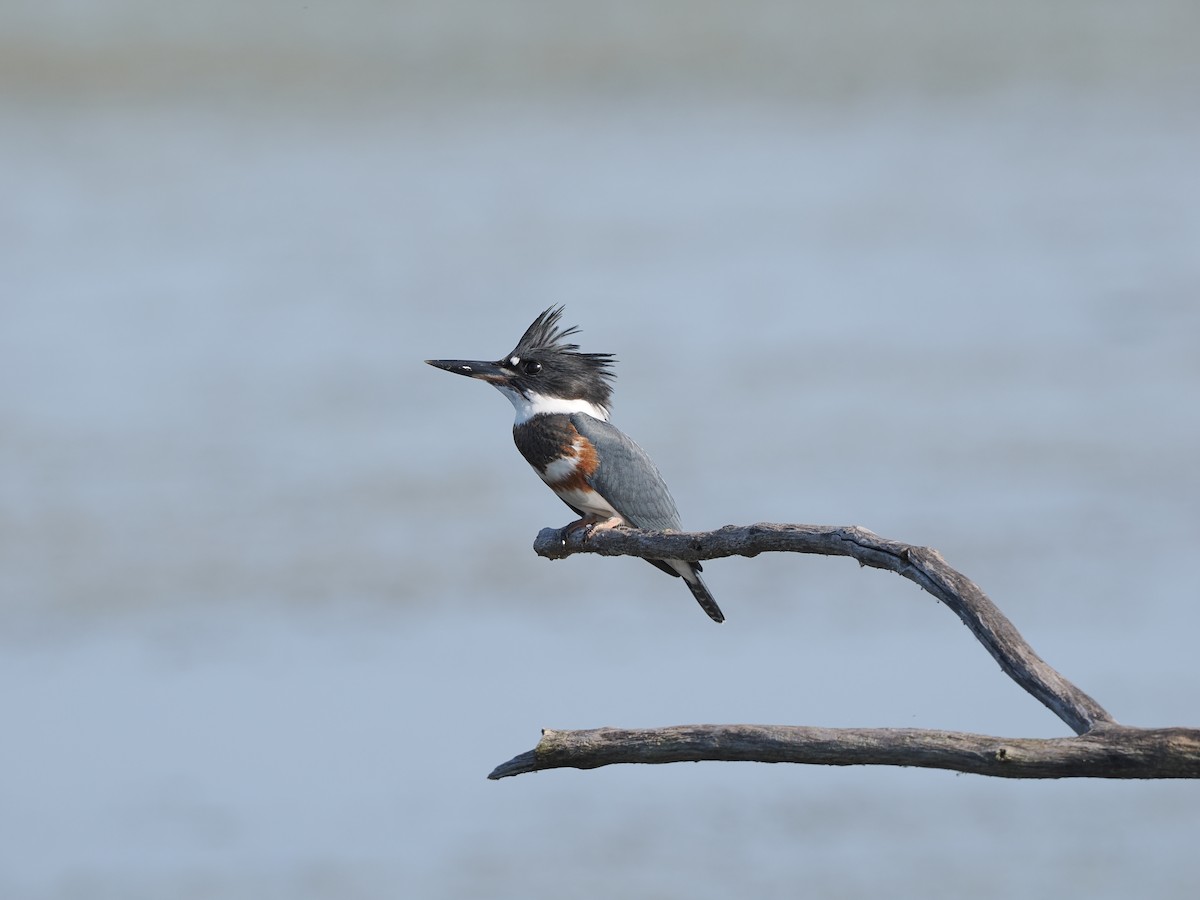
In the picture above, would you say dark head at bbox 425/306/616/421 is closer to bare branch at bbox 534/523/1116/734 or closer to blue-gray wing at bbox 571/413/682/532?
blue-gray wing at bbox 571/413/682/532

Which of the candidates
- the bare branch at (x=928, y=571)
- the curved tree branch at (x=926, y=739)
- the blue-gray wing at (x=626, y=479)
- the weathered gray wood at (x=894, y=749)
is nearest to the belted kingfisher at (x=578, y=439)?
the blue-gray wing at (x=626, y=479)

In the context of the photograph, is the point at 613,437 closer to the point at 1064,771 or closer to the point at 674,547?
the point at 674,547

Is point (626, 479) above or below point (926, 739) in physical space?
above

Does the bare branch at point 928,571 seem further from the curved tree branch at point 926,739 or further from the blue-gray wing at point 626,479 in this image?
the blue-gray wing at point 626,479

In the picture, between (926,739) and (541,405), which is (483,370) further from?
(926,739)

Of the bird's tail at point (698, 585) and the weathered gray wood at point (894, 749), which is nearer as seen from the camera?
the weathered gray wood at point (894, 749)

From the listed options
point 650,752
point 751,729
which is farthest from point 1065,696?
point 650,752

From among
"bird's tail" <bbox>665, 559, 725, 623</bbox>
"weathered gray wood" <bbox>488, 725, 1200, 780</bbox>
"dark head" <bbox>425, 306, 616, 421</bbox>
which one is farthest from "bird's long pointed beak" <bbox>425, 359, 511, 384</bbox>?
"weathered gray wood" <bbox>488, 725, 1200, 780</bbox>

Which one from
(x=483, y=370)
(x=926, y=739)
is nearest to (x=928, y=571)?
(x=926, y=739)
